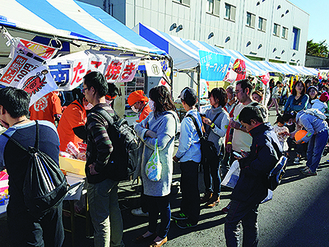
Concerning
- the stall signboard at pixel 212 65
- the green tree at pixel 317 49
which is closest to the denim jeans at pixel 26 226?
the stall signboard at pixel 212 65

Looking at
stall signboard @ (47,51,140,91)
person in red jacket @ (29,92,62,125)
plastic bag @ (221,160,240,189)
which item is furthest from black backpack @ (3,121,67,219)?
person in red jacket @ (29,92,62,125)

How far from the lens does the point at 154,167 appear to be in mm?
2541

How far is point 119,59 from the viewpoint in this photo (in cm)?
397

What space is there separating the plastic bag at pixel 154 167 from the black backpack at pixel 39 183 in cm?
95

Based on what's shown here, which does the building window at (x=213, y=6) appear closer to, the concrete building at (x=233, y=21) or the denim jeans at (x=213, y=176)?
the concrete building at (x=233, y=21)

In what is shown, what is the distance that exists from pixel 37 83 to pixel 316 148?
5.42 metres

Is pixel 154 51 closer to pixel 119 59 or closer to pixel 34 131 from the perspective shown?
pixel 119 59

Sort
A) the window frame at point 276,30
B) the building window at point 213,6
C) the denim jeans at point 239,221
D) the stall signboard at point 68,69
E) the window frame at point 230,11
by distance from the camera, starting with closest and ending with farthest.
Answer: the denim jeans at point 239,221
the stall signboard at point 68,69
the building window at point 213,6
the window frame at point 230,11
the window frame at point 276,30

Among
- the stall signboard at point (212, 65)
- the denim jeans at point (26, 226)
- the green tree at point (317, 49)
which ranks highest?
the green tree at point (317, 49)

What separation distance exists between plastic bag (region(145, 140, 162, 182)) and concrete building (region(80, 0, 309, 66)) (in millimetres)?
9663

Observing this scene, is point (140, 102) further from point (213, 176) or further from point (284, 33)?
point (284, 33)

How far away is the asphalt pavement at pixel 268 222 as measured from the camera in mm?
3033

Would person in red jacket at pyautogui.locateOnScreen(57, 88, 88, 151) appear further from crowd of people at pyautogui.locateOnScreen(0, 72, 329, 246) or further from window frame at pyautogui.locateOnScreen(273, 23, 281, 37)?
window frame at pyautogui.locateOnScreen(273, 23, 281, 37)

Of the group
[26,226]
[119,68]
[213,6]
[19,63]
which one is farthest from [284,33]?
[26,226]
